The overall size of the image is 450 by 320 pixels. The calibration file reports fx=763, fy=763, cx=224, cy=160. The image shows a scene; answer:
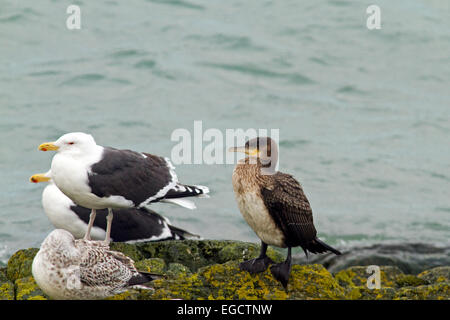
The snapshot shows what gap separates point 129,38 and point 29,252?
1403 cm

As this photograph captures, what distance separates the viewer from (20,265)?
7.34 metres

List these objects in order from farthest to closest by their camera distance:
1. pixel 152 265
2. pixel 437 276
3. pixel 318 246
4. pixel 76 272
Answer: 1. pixel 437 276
2. pixel 152 265
3. pixel 318 246
4. pixel 76 272

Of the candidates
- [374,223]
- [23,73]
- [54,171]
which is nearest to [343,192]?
[374,223]

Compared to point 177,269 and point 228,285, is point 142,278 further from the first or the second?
point 177,269

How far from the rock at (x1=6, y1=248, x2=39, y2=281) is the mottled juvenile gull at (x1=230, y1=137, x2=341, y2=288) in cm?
221

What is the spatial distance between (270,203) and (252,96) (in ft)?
40.5

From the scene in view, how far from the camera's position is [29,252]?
24.6ft

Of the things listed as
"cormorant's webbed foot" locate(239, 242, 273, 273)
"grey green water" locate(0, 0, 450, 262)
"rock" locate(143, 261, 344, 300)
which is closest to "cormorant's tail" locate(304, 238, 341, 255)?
"rock" locate(143, 261, 344, 300)

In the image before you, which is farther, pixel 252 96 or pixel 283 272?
pixel 252 96

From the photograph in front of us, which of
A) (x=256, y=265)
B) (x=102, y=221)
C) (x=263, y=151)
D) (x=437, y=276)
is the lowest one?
(x=437, y=276)

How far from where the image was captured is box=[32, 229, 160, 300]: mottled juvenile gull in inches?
229

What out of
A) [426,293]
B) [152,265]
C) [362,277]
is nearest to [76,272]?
[152,265]

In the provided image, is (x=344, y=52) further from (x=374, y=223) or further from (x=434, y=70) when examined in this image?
(x=374, y=223)

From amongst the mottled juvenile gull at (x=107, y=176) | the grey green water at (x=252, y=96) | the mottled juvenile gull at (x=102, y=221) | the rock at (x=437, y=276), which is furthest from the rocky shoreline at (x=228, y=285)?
the grey green water at (x=252, y=96)
